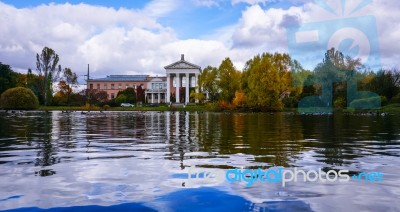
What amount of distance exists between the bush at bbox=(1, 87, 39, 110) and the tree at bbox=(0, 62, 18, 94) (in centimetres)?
1836

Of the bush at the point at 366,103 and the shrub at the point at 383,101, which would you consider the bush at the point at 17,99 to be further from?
the shrub at the point at 383,101

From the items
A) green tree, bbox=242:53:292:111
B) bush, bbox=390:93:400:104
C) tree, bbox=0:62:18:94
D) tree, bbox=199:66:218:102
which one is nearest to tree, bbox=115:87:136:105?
tree, bbox=0:62:18:94

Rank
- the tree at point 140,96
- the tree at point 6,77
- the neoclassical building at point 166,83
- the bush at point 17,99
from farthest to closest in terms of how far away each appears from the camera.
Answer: the neoclassical building at point 166,83, the tree at point 140,96, the tree at point 6,77, the bush at point 17,99

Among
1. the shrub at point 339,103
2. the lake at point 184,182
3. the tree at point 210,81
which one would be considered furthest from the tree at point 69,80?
the lake at point 184,182

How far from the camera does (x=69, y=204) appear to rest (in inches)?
213

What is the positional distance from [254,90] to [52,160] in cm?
5619

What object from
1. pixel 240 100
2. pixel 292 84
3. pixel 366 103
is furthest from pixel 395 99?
pixel 240 100

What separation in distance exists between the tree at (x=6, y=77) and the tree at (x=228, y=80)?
5021 cm

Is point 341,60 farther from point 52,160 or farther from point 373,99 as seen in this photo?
point 52,160

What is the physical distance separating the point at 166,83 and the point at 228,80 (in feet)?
284

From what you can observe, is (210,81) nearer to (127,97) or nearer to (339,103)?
(339,103)

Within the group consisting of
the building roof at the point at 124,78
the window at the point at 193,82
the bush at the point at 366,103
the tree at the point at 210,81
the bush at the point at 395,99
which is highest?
the building roof at the point at 124,78

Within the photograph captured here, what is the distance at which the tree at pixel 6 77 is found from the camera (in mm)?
91750

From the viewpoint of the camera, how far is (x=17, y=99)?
73.9 meters
